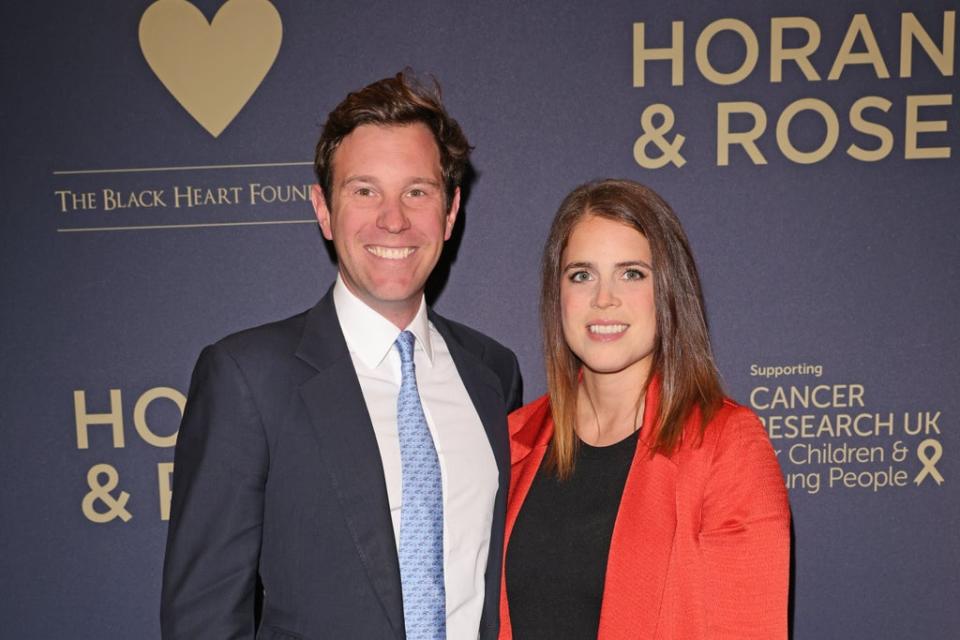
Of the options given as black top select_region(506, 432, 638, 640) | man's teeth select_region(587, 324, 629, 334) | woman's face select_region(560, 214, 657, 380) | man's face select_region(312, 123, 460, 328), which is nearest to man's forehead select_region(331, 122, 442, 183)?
man's face select_region(312, 123, 460, 328)

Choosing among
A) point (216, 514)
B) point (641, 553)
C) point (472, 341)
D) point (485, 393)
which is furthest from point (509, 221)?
point (216, 514)

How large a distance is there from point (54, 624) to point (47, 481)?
1.58 feet

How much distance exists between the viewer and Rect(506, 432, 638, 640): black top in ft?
5.03

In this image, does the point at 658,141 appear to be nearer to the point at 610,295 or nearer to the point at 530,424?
the point at 610,295

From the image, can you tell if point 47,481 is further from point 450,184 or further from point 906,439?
point 906,439

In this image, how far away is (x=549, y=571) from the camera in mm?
1570

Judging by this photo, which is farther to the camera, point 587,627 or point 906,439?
point 906,439

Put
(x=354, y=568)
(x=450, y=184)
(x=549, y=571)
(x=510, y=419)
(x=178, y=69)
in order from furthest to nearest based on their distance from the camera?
(x=178, y=69) < (x=510, y=419) < (x=450, y=184) < (x=549, y=571) < (x=354, y=568)

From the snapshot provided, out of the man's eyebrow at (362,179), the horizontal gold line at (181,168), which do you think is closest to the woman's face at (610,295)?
the man's eyebrow at (362,179)

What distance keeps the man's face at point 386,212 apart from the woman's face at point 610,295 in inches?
13.6

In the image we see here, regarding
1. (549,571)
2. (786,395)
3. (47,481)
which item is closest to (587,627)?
(549,571)

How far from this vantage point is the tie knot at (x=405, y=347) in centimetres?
163

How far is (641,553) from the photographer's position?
1466 mm

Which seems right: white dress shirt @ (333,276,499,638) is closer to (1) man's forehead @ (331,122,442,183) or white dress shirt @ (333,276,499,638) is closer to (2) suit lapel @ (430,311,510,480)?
(2) suit lapel @ (430,311,510,480)
